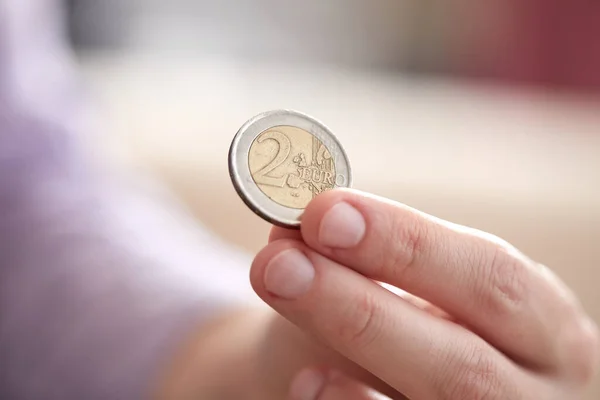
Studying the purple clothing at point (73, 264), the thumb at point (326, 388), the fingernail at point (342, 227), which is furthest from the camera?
the purple clothing at point (73, 264)

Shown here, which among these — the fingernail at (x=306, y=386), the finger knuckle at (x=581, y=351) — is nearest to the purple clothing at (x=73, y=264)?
the fingernail at (x=306, y=386)

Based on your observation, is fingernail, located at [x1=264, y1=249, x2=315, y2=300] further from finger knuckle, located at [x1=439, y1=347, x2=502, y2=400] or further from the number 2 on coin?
finger knuckle, located at [x1=439, y1=347, x2=502, y2=400]

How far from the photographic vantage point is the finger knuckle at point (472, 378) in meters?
0.62

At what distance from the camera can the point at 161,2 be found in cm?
206

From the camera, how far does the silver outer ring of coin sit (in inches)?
22.8

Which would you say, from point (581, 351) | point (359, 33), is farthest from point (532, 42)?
point (581, 351)

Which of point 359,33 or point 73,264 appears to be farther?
point 359,33

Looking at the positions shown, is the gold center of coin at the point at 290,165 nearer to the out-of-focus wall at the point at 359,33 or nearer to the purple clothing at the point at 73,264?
the purple clothing at the point at 73,264

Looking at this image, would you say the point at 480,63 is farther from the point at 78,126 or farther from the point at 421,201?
the point at 78,126

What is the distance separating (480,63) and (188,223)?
117 centimetres

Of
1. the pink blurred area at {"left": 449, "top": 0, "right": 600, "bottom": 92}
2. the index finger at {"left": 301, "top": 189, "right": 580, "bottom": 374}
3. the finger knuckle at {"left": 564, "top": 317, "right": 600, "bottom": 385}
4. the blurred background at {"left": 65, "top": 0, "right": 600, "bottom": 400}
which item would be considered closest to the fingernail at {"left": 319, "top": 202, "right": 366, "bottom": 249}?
the index finger at {"left": 301, "top": 189, "right": 580, "bottom": 374}

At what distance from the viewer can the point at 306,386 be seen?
26.6 inches

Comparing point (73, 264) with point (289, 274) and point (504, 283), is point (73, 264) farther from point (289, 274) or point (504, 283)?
point (504, 283)

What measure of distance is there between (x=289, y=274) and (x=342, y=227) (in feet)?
0.21
